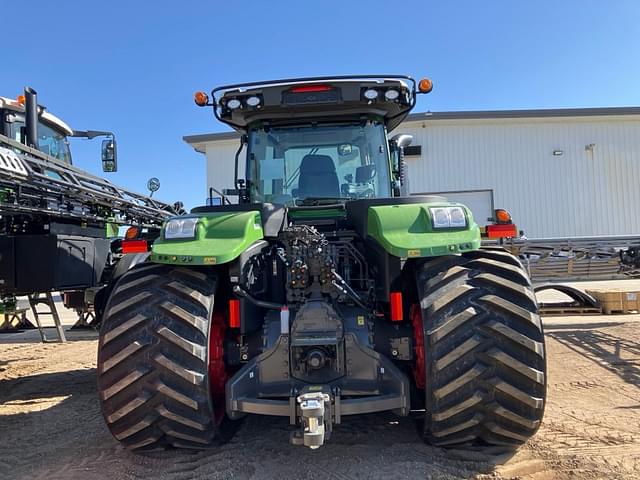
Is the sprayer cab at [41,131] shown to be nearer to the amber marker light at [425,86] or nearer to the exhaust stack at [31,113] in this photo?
the exhaust stack at [31,113]

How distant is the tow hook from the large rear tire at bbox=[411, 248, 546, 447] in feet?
2.11

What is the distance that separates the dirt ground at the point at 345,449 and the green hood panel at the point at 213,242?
130cm

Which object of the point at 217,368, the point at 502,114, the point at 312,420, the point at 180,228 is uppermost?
the point at 502,114

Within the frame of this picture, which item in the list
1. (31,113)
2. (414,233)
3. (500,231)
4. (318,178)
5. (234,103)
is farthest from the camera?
(31,113)

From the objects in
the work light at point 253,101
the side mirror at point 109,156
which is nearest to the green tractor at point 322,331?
the work light at point 253,101

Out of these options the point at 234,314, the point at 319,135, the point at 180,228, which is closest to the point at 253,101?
the point at 319,135

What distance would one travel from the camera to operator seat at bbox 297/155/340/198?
410cm

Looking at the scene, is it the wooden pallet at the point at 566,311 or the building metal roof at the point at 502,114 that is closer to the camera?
the wooden pallet at the point at 566,311

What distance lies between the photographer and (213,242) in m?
3.00

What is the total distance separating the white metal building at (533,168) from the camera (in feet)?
53.6

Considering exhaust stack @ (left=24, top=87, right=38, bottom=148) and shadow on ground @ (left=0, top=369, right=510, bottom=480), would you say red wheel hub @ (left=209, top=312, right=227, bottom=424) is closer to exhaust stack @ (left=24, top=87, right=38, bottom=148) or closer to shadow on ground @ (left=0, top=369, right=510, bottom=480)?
shadow on ground @ (left=0, top=369, right=510, bottom=480)

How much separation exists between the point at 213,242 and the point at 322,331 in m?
0.87

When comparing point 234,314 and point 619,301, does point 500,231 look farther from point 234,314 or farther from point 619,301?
point 619,301

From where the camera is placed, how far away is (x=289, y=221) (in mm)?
3922
